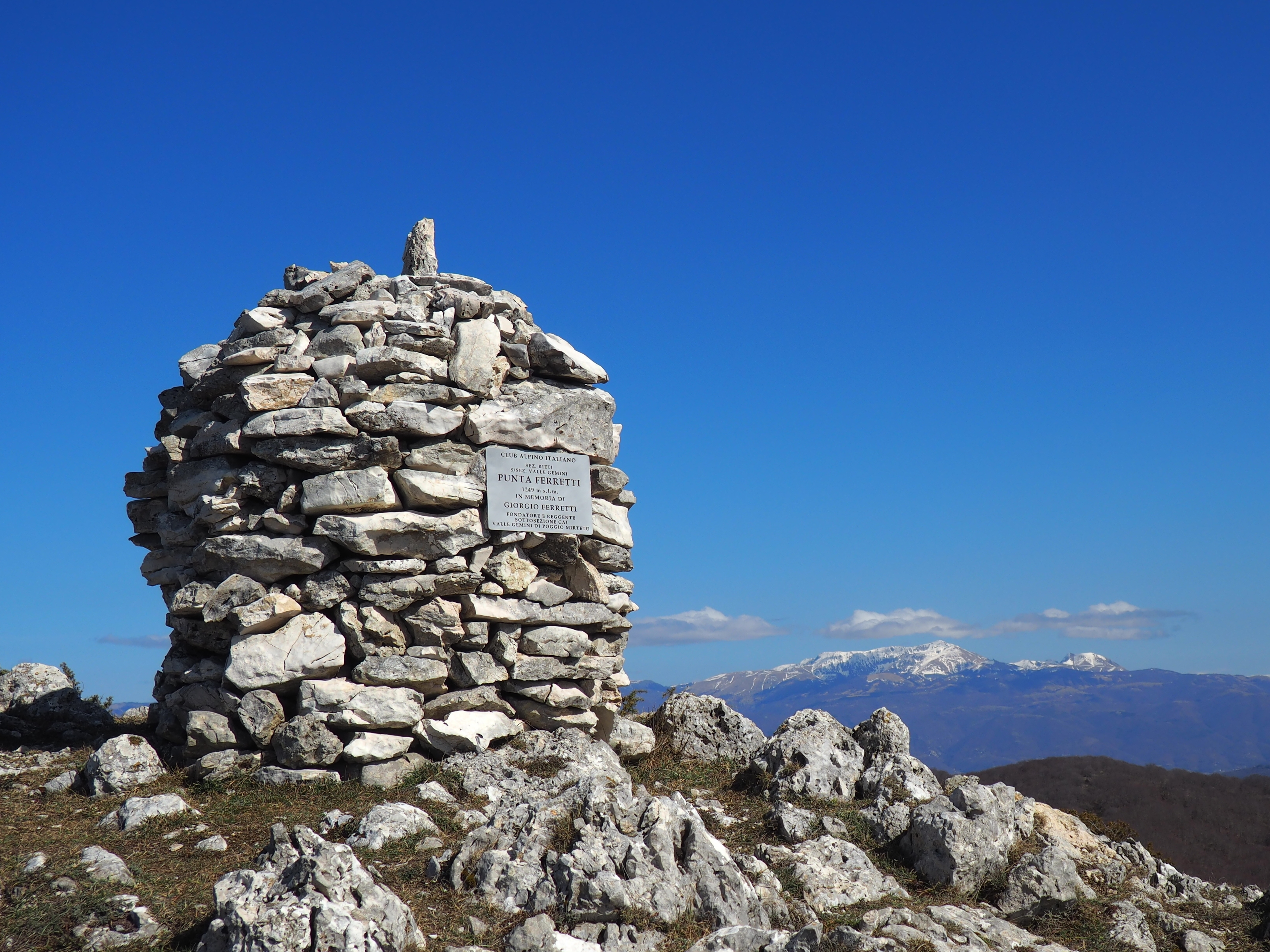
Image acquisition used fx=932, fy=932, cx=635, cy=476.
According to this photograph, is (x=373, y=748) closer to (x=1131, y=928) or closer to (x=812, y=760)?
(x=812, y=760)

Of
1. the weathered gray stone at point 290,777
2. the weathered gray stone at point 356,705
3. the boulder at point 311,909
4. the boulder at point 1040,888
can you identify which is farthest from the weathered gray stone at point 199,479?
the boulder at point 1040,888

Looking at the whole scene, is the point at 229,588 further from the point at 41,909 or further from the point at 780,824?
the point at 780,824

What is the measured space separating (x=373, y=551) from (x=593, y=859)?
16.2ft

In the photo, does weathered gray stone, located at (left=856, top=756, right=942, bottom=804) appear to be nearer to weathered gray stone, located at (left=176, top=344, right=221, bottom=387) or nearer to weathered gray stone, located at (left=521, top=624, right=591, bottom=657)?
weathered gray stone, located at (left=521, top=624, right=591, bottom=657)

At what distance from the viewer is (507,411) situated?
1208 cm

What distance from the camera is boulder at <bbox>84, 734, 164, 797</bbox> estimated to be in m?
10.3

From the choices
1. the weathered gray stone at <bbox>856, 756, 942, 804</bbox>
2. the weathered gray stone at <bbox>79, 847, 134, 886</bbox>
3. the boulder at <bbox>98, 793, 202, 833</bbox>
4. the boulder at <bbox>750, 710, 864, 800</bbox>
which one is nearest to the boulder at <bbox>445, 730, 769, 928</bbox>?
the weathered gray stone at <bbox>79, 847, 134, 886</bbox>

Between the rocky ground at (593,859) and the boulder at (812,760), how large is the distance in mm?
33

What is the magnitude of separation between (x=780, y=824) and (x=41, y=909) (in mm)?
6949

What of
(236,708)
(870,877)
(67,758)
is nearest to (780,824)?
(870,877)

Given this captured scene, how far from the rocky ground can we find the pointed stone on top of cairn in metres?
6.99

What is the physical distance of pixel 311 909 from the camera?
20.4ft

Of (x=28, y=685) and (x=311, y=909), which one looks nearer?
(x=311, y=909)

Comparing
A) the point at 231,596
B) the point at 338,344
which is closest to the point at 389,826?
the point at 231,596
